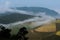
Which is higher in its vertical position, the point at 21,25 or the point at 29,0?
the point at 29,0

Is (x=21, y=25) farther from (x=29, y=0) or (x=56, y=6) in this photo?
(x=56, y=6)

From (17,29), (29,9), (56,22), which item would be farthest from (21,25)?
(56,22)

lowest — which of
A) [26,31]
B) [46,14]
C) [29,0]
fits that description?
[26,31]

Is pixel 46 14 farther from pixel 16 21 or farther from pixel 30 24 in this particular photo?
pixel 16 21

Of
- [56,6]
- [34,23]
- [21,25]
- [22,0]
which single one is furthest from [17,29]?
[56,6]

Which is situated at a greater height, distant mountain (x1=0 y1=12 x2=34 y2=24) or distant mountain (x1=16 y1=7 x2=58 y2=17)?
distant mountain (x1=16 y1=7 x2=58 y2=17)

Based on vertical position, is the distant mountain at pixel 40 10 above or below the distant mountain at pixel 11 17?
above
